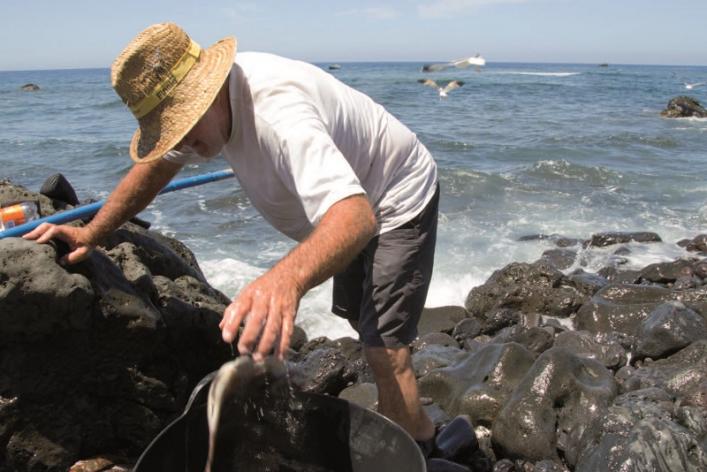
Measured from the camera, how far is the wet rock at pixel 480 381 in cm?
405

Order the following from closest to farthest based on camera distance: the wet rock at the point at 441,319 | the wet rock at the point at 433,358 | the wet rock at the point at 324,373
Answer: the wet rock at the point at 324,373, the wet rock at the point at 433,358, the wet rock at the point at 441,319

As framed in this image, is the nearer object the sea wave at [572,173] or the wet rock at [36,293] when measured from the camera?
the wet rock at [36,293]

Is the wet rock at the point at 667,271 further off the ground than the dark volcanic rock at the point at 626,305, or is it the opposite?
the dark volcanic rock at the point at 626,305

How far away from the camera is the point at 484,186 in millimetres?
13695

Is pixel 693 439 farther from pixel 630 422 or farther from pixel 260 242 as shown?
pixel 260 242

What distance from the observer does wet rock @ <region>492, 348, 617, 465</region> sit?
3.61 m

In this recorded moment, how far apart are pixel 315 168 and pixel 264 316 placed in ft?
1.68

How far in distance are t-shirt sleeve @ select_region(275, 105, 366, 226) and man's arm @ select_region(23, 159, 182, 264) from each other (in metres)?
1.05

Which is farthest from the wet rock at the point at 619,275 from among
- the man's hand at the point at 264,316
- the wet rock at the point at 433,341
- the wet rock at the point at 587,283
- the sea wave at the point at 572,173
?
the man's hand at the point at 264,316

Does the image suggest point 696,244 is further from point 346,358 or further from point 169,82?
point 169,82

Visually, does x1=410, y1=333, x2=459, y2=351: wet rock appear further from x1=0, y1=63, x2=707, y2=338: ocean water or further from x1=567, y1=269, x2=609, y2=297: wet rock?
x1=567, y1=269, x2=609, y2=297: wet rock

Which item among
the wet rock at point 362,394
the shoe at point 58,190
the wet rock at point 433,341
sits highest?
the shoe at point 58,190

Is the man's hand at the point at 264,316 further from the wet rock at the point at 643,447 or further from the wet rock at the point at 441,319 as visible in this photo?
the wet rock at the point at 441,319

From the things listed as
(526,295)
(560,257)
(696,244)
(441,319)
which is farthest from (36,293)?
(696,244)
